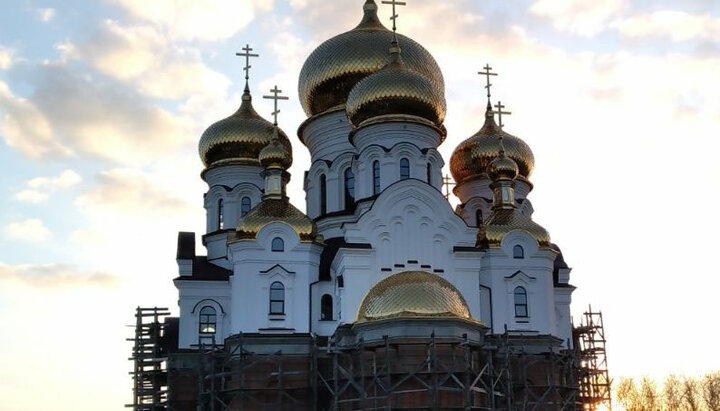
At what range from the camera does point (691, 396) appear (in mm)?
41750

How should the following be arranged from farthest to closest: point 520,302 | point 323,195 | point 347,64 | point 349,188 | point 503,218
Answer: point 347,64 → point 323,195 → point 349,188 → point 503,218 → point 520,302

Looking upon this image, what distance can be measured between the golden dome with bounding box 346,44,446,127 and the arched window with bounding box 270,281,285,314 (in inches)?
228

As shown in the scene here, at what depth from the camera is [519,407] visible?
25.8 meters

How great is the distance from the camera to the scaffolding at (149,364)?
28797mm

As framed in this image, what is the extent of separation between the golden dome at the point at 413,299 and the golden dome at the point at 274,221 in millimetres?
3285

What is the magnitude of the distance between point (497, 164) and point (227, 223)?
30.0 feet

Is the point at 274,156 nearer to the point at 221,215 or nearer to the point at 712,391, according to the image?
the point at 221,215

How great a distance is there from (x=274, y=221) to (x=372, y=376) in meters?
5.80

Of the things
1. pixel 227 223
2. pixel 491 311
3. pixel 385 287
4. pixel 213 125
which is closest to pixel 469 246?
pixel 491 311

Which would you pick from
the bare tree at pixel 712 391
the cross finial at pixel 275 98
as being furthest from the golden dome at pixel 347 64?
the bare tree at pixel 712 391

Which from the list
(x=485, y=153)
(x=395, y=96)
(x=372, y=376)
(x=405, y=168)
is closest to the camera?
(x=372, y=376)

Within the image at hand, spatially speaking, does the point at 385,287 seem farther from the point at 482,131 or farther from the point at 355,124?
the point at 482,131

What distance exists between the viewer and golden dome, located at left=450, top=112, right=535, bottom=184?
111 feet

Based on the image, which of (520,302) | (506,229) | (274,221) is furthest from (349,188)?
(520,302)
